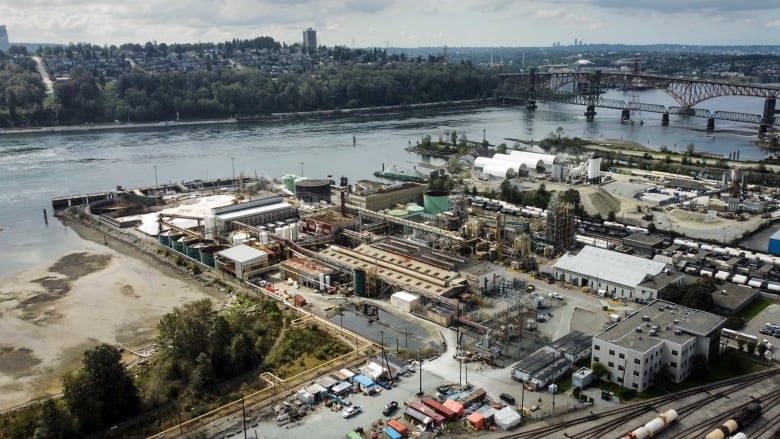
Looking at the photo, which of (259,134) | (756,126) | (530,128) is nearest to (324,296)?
(259,134)

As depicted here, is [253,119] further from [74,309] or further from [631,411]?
[631,411]

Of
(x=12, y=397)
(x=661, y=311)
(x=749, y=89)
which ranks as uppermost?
(x=749, y=89)

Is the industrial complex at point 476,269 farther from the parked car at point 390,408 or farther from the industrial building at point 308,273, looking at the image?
the parked car at point 390,408

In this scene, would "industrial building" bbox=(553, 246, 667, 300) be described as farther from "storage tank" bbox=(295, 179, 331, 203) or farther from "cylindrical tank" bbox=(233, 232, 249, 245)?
"storage tank" bbox=(295, 179, 331, 203)

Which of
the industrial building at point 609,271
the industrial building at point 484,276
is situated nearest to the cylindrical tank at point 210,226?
the industrial building at point 484,276

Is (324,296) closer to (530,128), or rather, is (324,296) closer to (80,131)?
(530,128)

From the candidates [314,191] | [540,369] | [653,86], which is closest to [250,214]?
[314,191]
